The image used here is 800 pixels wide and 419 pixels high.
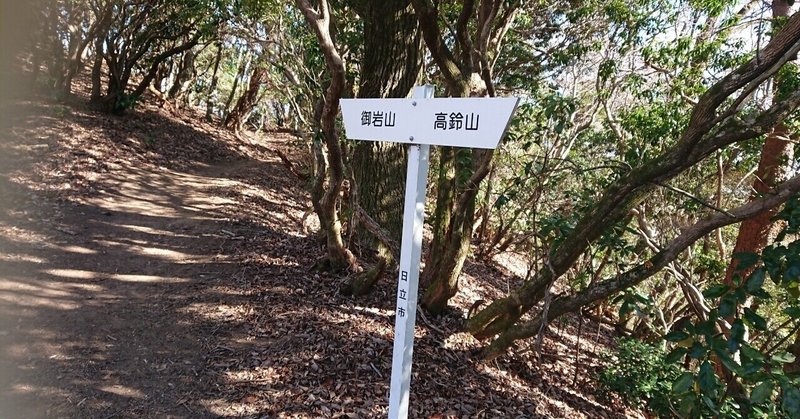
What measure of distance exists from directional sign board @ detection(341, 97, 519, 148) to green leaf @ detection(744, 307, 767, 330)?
165cm

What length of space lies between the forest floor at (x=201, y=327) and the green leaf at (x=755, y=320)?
2.07 m

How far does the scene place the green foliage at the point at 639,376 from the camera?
4578mm

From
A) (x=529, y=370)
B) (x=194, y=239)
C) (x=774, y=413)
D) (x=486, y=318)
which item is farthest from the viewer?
(x=194, y=239)

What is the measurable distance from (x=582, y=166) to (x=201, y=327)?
5.21 m

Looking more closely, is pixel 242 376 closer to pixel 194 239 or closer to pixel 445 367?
pixel 445 367

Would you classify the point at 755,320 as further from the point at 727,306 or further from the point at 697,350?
the point at 697,350

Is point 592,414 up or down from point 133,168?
down

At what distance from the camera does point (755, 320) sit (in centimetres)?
232

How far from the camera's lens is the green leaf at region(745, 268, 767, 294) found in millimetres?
2273

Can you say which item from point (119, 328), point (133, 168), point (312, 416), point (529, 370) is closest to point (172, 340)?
point (119, 328)

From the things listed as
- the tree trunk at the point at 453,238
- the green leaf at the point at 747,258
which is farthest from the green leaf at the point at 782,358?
the tree trunk at the point at 453,238

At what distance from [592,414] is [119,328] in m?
4.51

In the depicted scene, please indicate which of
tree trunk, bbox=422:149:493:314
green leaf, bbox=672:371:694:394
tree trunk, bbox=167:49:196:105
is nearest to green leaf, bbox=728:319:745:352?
green leaf, bbox=672:371:694:394

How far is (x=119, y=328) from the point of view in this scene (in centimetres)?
416
